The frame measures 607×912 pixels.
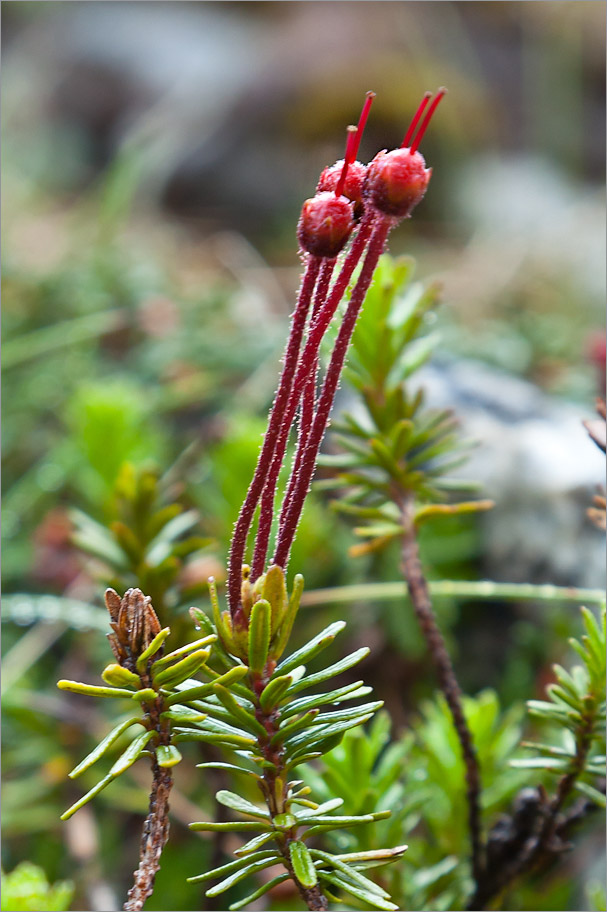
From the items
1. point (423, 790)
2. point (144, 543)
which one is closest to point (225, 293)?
point (144, 543)

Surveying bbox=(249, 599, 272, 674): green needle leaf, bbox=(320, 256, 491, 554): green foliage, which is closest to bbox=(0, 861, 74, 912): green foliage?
bbox=(249, 599, 272, 674): green needle leaf

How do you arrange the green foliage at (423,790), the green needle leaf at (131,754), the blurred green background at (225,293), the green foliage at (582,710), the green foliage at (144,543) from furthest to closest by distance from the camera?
the blurred green background at (225,293)
the green foliage at (144,543)
the green foliage at (423,790)
the green foliage at (582,710)
the green needle leaf at (131,754)

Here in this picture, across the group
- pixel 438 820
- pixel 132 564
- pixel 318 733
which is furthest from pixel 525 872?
pixel 132 564

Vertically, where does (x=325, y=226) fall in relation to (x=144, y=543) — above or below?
above

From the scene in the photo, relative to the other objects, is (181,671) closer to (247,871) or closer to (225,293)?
(247,871)

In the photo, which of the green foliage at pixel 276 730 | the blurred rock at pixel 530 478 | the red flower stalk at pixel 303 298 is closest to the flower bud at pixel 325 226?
the red flower stalk at pixel 303 298

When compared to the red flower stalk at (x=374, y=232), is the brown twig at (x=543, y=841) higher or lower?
lower

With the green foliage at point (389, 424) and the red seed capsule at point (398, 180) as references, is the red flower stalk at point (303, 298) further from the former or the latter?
the green foliage at point (389, 424)
